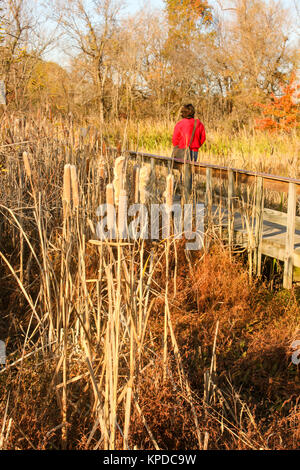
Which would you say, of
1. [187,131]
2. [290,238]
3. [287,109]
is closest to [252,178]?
[290,238]

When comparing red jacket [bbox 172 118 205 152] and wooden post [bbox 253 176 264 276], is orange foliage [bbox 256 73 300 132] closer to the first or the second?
red jacket [bbox 172 118 205 152]

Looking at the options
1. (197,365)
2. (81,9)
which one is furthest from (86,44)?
(197,365)

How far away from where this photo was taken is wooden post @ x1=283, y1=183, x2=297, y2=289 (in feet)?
10.9

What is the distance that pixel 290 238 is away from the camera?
3.32 metres

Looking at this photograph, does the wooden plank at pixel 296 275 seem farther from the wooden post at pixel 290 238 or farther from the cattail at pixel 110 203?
the cattail at pixel 110 203

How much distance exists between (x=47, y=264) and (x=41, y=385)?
58 centimetres

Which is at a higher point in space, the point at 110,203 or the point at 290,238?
the point at 110,203

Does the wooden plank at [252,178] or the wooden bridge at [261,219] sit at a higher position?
the wooden plank at [252,178]

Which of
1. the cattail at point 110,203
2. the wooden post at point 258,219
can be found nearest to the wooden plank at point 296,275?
the wooden post at point 258,219

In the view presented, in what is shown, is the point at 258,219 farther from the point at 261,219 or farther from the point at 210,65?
the point at 210,65

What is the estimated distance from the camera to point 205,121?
11281mm

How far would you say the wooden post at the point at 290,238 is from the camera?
130 inches

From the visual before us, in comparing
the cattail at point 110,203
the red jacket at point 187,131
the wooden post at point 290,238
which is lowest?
the wooden post at point 290,238
